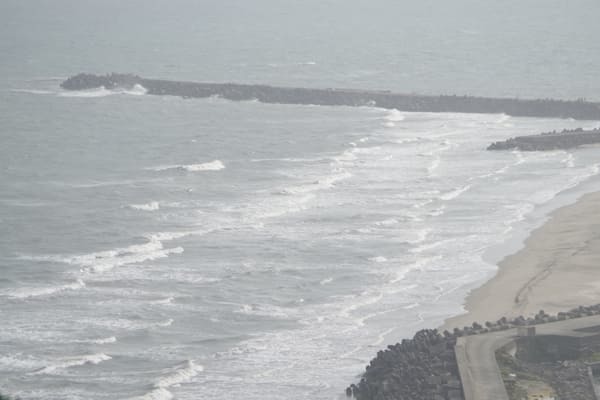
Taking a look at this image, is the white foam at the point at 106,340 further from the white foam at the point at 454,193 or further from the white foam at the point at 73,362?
the white foam at the point at 454,193

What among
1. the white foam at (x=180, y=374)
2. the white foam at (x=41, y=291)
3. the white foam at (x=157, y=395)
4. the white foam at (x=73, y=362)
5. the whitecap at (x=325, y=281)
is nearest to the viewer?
the white foam at (x=157, y=395)

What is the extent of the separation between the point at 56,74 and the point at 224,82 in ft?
48.6

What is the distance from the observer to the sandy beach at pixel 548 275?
1740 inches

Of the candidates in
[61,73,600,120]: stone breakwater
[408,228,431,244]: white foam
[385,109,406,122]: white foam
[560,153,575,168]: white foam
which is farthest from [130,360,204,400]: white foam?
[61,73,600,120]: stone breakwater

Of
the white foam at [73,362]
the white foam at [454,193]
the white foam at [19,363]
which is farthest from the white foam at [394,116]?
the white foam at [19,363]

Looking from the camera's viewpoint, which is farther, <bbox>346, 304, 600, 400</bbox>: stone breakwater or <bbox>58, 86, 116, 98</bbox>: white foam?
<bbox>58, 86, 116, 98</bbox>: white foam

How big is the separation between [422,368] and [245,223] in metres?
20.6

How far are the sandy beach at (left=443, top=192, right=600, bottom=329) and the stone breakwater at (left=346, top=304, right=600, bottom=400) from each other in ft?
7.80

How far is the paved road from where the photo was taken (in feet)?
113

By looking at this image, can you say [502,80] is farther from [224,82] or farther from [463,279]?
[463,279]

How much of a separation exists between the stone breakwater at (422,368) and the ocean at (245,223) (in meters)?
1.04

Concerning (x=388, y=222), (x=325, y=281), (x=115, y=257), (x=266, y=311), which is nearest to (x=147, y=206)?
(x=115, y=257)

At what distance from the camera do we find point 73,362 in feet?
129

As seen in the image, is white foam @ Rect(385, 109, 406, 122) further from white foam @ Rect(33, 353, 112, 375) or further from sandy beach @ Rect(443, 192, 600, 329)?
white foam @ Rect(33, 353, 112, 375)
